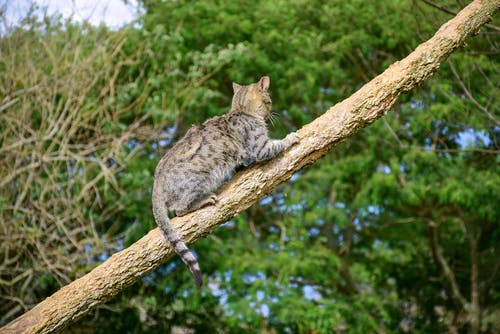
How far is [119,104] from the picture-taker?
892 centimetres

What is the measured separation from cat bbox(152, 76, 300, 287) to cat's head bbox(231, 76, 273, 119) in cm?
11

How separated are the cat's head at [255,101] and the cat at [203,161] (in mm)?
108

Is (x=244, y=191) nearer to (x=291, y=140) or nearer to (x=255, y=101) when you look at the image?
(x=291, y=140)

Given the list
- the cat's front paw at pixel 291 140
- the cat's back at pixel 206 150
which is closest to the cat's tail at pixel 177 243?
the cat's back at pixel 206 150

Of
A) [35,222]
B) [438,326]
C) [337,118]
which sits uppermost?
[35,222]

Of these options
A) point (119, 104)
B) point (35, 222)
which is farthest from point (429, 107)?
point (35, 222)

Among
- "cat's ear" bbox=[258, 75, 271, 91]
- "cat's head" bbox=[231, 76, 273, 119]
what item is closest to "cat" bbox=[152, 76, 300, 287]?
"cat's head" bbox=[231, 76, 273, 119]

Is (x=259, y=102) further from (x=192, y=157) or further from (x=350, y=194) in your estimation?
(x=350, y=194)

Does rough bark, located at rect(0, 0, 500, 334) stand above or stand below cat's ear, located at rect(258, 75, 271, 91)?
below

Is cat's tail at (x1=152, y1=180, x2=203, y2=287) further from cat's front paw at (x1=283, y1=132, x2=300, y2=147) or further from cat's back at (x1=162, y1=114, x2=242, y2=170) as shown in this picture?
cat's front paw at (x1=283, y1=132, x2=300, y2=147)

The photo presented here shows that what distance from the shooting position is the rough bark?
187 inches

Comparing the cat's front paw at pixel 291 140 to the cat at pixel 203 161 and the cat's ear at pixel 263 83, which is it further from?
the cat's ear at pixel 263 83

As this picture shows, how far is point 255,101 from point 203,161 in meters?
0.84

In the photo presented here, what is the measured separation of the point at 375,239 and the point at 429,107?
137 inches
